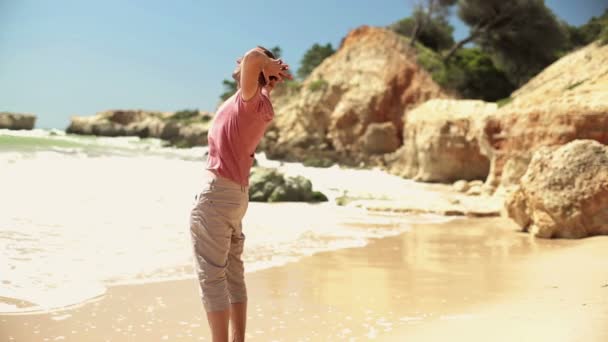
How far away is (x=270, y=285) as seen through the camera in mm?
3830

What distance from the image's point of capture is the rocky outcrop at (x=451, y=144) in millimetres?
13023

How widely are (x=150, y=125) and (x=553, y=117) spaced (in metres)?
32.3

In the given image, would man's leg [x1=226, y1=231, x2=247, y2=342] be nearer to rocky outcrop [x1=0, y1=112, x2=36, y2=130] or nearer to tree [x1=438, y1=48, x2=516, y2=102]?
tree [x1=438, y1=48, x2=516, y2=102]

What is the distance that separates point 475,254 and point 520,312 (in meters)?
2.14

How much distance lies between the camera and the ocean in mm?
3822

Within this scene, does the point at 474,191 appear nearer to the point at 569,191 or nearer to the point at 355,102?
the point at 569,191

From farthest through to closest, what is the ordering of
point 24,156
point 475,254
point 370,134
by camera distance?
point 370,134 → point 24,156 → point 475,254

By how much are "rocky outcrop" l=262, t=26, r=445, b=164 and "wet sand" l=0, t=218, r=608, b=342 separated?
1377cm

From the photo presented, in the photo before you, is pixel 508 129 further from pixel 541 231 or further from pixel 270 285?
pixel 270 285

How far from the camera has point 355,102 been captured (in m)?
19.1

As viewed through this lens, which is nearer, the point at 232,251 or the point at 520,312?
the point at 232,251

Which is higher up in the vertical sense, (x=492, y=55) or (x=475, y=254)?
(x=492, y=55)

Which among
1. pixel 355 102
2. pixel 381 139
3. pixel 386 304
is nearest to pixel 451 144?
pixel 381 139

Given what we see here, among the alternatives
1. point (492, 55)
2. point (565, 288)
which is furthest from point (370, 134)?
point (565, 288)
